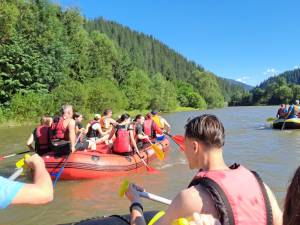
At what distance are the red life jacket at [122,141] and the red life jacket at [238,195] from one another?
6.99 meters

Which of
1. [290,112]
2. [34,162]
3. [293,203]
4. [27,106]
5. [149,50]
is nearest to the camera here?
[293,203]

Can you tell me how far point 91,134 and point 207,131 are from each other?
336 inches

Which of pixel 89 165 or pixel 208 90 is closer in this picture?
pixel 89 165

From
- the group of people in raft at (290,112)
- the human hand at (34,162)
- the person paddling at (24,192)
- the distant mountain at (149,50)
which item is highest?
the distant mountain at (149,50)

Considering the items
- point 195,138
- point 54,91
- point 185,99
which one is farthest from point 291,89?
point 195,138

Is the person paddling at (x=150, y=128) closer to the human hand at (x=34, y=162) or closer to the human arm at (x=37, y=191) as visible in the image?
the human hand at (x=34, y=162)

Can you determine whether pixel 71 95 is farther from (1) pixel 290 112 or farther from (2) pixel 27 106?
(1) pixel 290 112

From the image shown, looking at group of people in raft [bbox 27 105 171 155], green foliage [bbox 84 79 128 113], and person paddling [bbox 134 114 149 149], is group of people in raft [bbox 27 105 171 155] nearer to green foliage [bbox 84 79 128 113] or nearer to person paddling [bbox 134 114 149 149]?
person paddling [bbox 134 114 149 149]

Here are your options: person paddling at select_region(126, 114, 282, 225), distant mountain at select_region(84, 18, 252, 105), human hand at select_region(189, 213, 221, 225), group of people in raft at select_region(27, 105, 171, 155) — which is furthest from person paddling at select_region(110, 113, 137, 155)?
distant mountain at select_region(84, 18, 252, 105)

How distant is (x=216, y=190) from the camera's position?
2.05 metres

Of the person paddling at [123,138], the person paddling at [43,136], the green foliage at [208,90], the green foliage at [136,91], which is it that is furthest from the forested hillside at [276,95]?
the person paddling at [43,136]

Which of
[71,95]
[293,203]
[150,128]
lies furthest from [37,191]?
[71,95]

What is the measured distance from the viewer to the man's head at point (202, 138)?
2.24 meters

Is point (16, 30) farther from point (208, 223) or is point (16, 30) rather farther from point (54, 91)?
point (208, 223)
